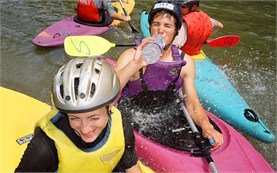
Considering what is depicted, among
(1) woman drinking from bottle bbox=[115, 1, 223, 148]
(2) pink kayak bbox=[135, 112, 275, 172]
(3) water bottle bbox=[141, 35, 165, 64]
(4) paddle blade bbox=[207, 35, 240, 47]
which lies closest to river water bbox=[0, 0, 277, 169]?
(4) paddle blade bbox=[207, 35, 240, 47]

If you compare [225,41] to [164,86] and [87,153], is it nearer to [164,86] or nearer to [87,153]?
[164,86]

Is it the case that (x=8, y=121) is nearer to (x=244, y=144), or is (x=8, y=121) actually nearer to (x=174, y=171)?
(x=174, y=171)

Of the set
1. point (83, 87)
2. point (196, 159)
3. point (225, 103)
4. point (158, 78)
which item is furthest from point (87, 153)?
point (225, 103)

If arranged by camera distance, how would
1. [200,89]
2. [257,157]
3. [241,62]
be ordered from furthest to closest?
[241,62]
[200,89]
[257,157]

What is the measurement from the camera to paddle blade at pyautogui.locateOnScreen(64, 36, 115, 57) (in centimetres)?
293

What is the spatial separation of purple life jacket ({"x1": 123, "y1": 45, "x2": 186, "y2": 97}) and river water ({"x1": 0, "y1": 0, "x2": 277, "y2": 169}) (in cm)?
138

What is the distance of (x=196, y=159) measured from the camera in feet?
9.52

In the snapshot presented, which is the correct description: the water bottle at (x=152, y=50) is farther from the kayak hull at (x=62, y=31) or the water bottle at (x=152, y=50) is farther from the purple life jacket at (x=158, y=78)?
the kayak hull at (x=62, y=31)

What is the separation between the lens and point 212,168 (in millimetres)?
2701

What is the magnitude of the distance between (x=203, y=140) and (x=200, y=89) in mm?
1282

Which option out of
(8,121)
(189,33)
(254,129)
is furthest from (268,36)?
(8,121)

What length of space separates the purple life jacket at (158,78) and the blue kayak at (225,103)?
39.5 inches

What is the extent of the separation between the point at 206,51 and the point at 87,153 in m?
4.46

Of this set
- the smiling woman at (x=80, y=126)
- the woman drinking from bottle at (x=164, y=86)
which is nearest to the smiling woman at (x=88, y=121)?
the smiling woman at (x=80, y=126)
